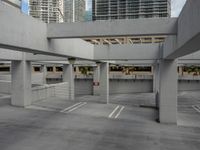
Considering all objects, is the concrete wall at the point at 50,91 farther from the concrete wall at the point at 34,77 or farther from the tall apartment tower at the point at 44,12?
the tall apartment tower at the point at 44,12

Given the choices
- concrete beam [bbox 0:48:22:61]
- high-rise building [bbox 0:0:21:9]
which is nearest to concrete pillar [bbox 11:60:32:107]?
concrete beam [bbox 0:48:22:61]

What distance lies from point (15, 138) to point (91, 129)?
394 centimetres

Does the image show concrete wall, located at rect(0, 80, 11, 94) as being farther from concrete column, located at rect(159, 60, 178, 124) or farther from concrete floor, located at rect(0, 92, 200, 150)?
concrete column, located at rect(159, 60, 178, 124)

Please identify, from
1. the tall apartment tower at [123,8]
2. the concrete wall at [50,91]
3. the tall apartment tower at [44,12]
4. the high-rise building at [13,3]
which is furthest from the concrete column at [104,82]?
the tall apartment tower at [123,8]

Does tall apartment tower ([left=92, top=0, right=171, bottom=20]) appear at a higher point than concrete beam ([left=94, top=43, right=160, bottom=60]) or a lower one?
higher

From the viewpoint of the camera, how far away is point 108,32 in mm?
11336

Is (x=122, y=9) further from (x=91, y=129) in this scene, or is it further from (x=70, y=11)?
(x=91, y=129)

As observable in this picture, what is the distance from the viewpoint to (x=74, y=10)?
90.0 metres

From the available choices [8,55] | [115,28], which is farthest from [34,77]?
[115,28]

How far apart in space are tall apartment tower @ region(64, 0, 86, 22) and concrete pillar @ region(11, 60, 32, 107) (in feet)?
198

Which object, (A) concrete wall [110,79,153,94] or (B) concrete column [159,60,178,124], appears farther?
(A) concrete wall [110,79,153,94]

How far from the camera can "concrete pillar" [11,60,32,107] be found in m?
21.1

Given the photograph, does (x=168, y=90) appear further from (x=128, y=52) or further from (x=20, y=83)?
(x=20, y=83)

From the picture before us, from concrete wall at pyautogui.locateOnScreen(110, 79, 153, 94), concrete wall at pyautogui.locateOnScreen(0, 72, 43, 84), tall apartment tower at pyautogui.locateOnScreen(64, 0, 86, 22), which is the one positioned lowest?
concrete wall at pyautogui.locateOnScreen(110, 79, 153, 94)
